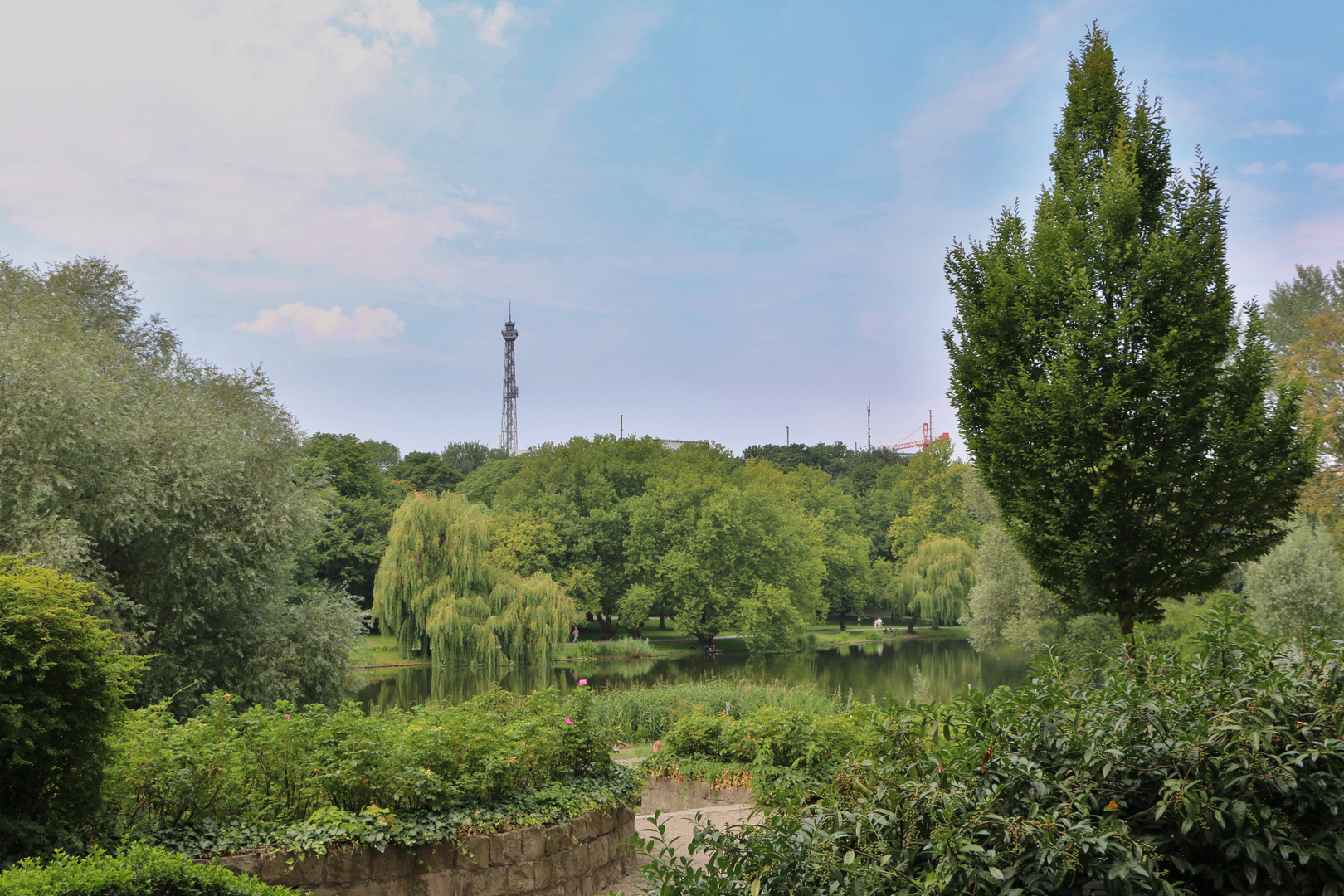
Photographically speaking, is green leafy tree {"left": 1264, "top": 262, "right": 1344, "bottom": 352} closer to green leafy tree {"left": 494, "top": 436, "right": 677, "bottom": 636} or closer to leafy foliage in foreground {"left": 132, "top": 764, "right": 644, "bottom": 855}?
green leafy tree {"left": 494, "top": 436, "right": 677, "bottom": 636}

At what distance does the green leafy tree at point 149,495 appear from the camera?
10.7 metres

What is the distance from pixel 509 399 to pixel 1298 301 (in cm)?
5633

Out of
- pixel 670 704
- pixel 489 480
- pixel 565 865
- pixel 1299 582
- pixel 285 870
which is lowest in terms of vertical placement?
pixel 670 704

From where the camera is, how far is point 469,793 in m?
5.45

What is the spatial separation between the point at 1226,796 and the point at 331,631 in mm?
13875

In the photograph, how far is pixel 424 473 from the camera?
4947cm

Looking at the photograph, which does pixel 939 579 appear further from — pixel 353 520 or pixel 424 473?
pixel 424 473

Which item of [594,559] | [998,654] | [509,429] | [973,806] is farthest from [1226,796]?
[509,429]

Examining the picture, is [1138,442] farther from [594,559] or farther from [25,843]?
[594,559]

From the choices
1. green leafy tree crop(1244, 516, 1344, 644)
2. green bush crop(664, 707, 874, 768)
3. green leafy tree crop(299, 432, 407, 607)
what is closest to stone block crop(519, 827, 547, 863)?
green bush crop(664, 707, 874, 768)

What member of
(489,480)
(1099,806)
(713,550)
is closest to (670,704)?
(1099,806)

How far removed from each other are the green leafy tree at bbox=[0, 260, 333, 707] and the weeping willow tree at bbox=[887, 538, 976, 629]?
29878 millimetres

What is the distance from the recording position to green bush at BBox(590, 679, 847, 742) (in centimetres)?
1363

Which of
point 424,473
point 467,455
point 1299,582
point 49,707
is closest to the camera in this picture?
point 49,707
